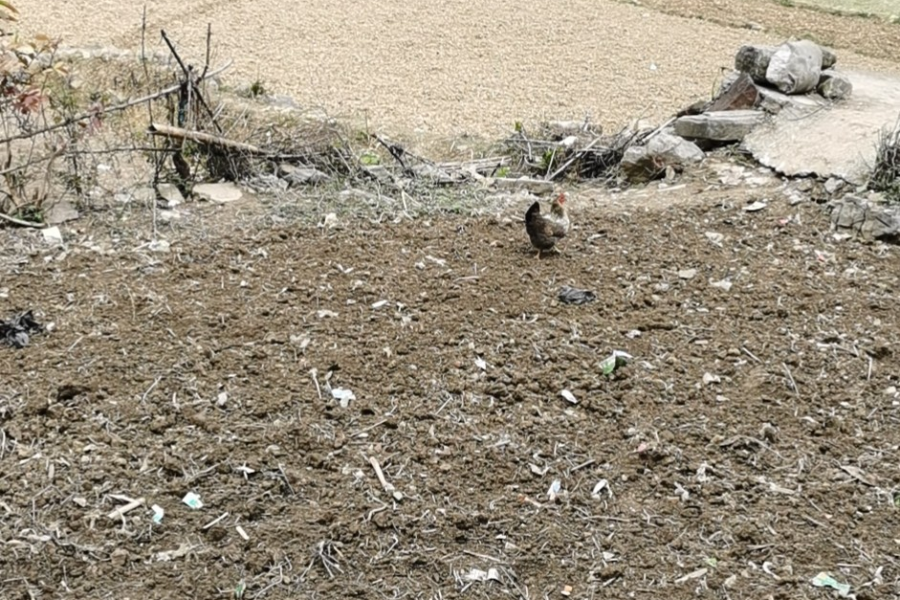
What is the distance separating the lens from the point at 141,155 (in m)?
5.21

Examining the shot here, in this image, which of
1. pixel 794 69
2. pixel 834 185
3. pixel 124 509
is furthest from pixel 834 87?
pixel 124 509

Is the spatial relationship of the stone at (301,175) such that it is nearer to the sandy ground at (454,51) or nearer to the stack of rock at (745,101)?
the stack of rock at (745,101)

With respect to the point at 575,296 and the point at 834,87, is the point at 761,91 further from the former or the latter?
the point at 575,296

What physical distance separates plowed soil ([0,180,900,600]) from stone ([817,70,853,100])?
1.71 meters

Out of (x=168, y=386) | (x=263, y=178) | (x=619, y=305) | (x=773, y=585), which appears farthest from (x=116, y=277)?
(x=773, y=585)

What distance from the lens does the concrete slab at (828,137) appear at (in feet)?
15.7

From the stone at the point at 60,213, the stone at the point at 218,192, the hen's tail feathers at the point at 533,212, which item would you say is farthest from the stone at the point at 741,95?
the stone at the point at 60,213

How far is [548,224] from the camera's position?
13.0 feet

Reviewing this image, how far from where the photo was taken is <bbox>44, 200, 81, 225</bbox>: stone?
4.33 m

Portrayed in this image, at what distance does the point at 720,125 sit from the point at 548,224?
1.79m

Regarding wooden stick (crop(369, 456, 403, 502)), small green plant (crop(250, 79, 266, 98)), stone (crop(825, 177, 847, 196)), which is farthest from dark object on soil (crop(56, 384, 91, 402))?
small green plant (crop(250, 79, 266, 98))

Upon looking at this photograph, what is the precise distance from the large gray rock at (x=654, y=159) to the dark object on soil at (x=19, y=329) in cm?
287

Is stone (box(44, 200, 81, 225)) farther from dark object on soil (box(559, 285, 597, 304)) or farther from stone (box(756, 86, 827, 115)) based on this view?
stone (box(756, 86, 827, 115))

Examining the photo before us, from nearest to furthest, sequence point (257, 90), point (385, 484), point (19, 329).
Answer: point (385, 484), point (19, 329), point (257, 90)
